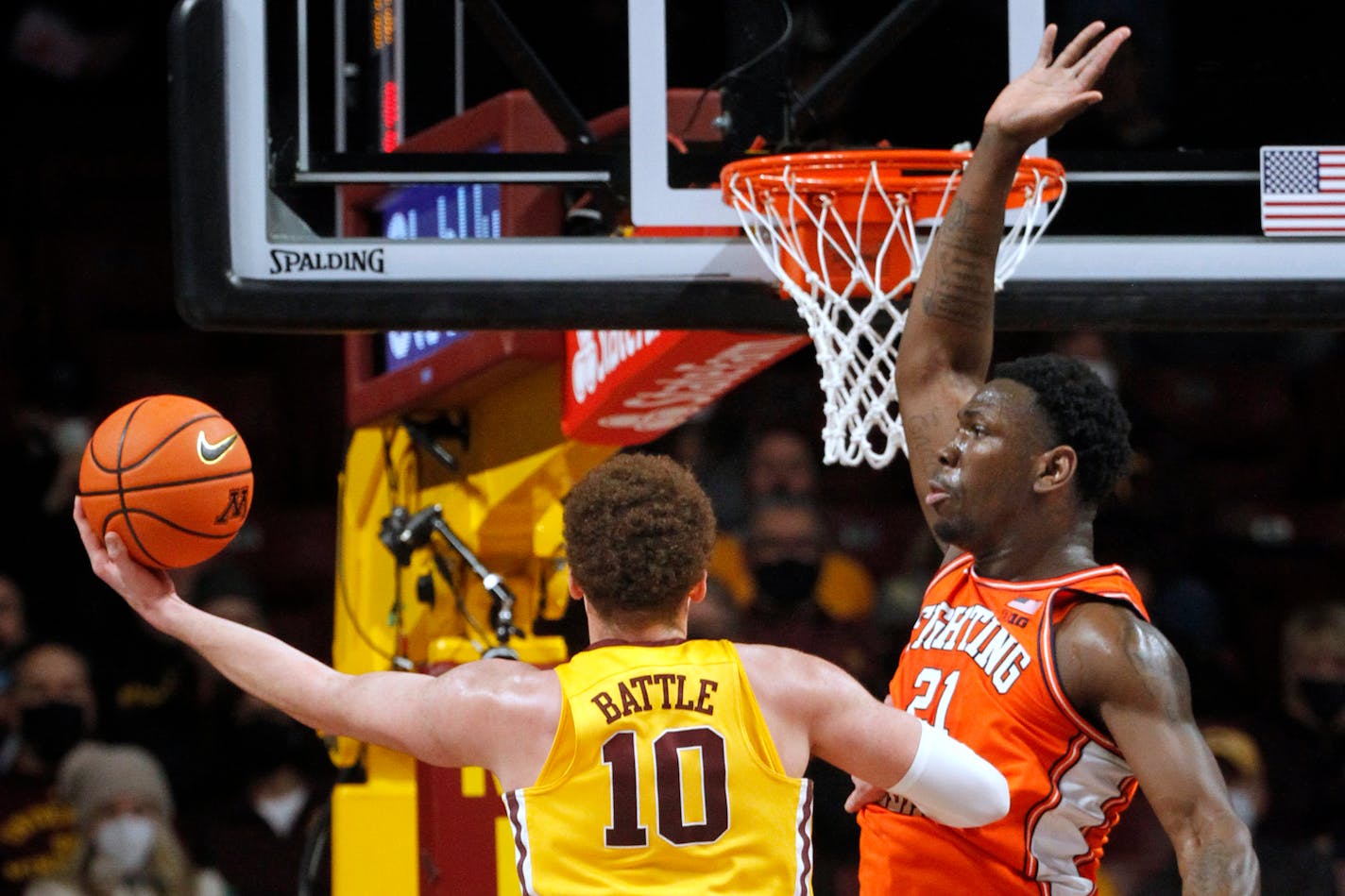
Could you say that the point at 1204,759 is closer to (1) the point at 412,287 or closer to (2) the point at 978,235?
(2) the point at 978,235

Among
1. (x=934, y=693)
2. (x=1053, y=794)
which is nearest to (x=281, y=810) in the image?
(x=934, y=693)

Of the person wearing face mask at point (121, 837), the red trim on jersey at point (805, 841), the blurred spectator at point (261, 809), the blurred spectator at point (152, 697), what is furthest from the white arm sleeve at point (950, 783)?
the blurred spectator at point (152, 697)

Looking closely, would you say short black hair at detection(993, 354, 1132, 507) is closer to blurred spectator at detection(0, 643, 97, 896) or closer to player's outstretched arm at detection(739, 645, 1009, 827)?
player's outstretched arm at detection(739, 645, 1009, 827)

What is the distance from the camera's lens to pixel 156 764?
6805 mm

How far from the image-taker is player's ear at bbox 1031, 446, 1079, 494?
11.5 feet

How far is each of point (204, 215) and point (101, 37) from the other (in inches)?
275

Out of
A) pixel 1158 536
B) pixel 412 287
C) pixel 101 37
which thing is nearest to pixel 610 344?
pixel 412 287

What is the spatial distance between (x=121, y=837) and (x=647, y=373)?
127 inches

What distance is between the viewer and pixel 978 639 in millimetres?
3447

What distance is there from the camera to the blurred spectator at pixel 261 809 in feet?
22.4

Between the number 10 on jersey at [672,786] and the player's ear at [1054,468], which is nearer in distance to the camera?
the number 10 on jersey at [672,786]

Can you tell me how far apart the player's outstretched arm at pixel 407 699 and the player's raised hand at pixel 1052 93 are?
146cm

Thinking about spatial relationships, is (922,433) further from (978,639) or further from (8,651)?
(8,651)

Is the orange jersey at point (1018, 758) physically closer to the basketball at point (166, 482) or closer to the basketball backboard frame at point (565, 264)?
the basketball backboard frame at point (565, 264)
